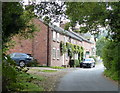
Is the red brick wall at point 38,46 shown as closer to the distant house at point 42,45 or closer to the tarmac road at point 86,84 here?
the distant house at point 42,45

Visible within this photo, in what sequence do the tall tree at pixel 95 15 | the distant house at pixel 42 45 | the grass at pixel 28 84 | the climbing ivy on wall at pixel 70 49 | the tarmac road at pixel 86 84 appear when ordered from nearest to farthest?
the grass at pixel 28 84
the tarmac road at pixel 86 84
the tall tree at pixel 95 15
the distant house at pixel 42 45
the climbing ivy on wall at pixel 70 49

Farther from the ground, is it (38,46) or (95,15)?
(95,15)

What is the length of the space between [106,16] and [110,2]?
1.44 meters

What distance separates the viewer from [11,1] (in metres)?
12.2

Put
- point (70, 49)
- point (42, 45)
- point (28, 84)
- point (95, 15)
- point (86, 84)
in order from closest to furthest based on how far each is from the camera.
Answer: point (28, 84) < point (86, 84) < point (95, 15) < point (42, 45) < point (70, 49)

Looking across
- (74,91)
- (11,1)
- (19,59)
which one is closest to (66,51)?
(19,59)

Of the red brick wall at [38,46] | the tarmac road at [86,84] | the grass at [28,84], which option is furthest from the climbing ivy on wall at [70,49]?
the grass at [28,84]

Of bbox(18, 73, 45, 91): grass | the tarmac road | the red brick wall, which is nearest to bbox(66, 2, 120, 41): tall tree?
the tarmac road

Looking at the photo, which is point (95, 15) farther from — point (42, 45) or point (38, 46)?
point (38, 46)

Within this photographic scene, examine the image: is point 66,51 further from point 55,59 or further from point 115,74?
point 115,74

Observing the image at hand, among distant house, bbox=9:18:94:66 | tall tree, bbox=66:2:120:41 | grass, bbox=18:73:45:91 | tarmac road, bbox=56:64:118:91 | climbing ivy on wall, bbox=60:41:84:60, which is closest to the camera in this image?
grass, bbox=18:73:45:91

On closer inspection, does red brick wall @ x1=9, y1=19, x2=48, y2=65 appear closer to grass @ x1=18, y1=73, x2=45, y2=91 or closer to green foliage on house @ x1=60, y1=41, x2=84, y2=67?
green foliage on house @ x1=60, y1=41, x2=84, y2=67

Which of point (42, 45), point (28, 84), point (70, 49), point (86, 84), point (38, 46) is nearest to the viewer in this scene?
point (28, 84)

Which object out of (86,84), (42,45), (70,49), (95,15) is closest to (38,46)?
(42,45)
